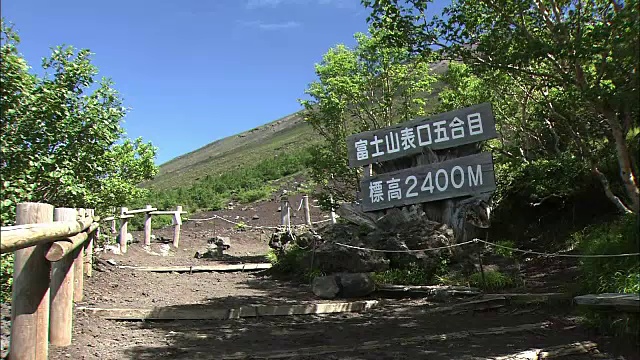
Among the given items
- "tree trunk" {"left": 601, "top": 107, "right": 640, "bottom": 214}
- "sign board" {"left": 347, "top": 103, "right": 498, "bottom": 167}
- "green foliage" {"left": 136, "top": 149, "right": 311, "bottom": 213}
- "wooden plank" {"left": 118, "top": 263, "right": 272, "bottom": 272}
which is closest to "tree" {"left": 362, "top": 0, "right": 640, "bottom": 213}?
"tree trunk" {"left": 601, "top": 107, "right": 640, "bottom": 214}

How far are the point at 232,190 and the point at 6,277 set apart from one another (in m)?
29.9

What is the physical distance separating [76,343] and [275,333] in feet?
7.54

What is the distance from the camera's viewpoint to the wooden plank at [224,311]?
6652 millimetres

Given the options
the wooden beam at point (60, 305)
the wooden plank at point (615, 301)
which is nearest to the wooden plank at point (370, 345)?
the wooden plank at point (615, 301)

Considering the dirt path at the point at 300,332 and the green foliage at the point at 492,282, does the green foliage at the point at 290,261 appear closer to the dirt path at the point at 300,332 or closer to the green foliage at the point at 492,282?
the dirt path at the point at 300,332

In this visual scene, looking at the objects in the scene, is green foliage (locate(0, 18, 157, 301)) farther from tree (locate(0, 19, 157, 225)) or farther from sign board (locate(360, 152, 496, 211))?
sign board (locate(360, 152, 496, 211))

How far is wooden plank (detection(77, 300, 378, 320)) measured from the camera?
665 centimetres

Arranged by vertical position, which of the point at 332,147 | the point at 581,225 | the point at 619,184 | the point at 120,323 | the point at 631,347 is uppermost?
the point at 332,147

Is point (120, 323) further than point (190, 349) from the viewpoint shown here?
Yes

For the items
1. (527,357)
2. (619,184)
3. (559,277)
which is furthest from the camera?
(619,184)

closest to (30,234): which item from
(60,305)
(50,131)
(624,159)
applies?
(60,305)

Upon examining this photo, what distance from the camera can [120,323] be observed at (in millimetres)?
6449

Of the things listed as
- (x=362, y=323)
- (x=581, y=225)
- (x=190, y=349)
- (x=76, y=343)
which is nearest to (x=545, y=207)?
(x=581, y=225)

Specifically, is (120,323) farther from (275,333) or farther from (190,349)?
(275,333)
